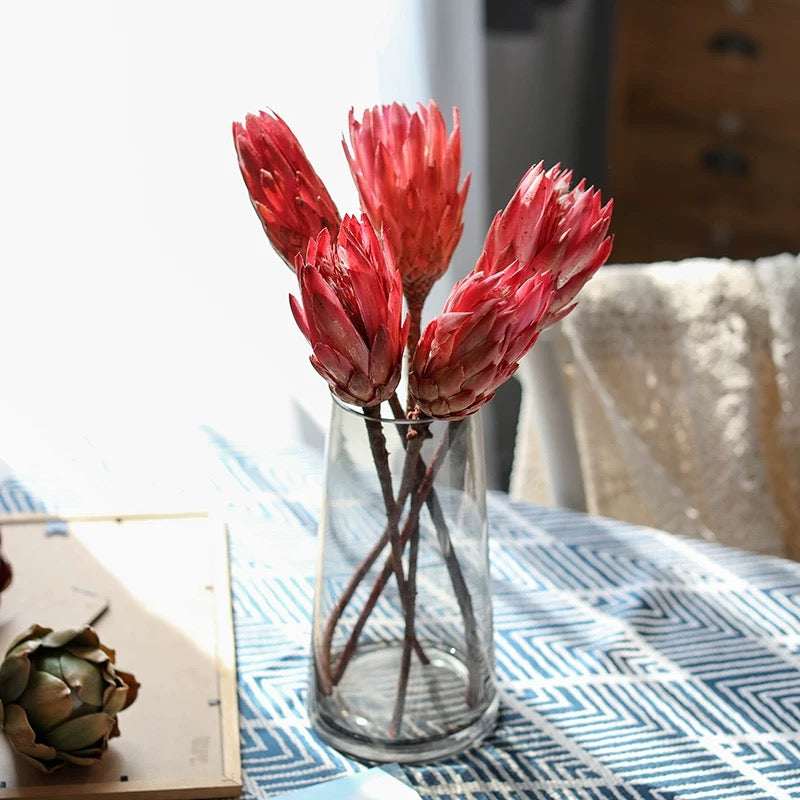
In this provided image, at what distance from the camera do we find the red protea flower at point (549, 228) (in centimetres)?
63

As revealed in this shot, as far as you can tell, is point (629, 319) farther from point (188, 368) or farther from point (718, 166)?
point (718, 166)

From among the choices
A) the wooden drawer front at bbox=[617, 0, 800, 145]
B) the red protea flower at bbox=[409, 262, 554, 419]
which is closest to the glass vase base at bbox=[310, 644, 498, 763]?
the red protea flower at bbox=[409, 262, 554, 419]

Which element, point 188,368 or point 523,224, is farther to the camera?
point 188,368

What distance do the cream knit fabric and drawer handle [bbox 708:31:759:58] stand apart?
97cm

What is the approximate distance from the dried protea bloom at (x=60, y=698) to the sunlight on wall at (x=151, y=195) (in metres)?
0.50

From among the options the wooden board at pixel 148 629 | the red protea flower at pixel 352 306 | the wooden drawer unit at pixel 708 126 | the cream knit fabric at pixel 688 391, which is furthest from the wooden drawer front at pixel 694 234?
the red protea flower at pixel 352 306

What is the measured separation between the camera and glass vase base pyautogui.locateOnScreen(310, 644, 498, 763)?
0.77m

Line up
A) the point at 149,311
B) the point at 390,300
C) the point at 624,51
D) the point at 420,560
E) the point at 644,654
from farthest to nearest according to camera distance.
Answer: the point at 624,51 < the point at 149,311 < the point at 644,654 < the point at 420,560 < the point at 390,300

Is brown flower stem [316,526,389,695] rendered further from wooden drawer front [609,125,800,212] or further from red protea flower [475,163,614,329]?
wooden drawer front [609,125,800,212]

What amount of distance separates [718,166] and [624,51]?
0.91 ft

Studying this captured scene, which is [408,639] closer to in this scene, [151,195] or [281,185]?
[281,185]

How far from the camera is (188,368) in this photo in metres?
1.56

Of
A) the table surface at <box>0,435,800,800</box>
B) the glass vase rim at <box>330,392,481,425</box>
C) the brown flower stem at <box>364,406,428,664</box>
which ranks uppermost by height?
the glass vase rim at <box>330,392,481,425</box>

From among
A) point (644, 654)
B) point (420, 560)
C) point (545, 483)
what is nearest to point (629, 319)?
point (545, 483)
